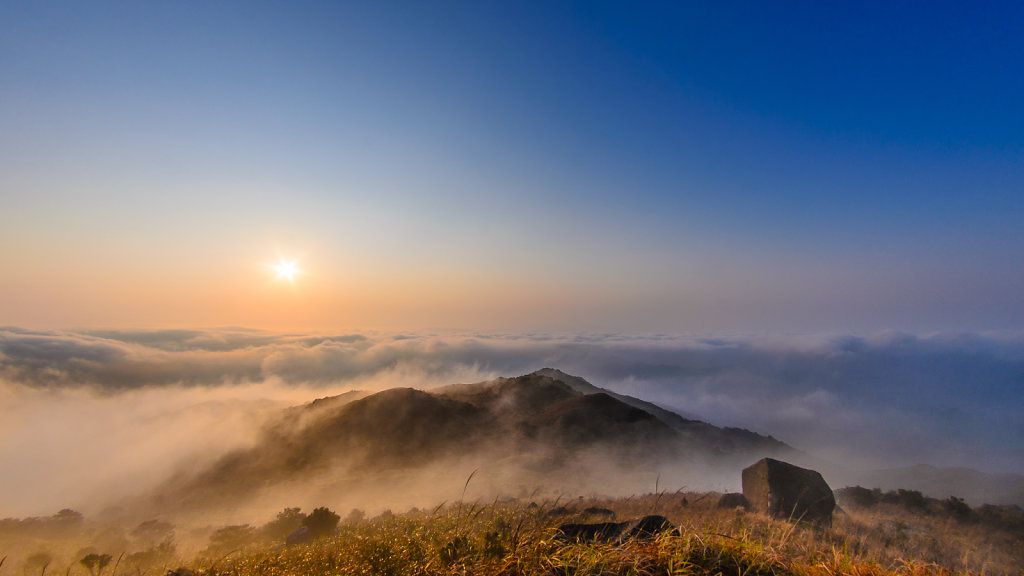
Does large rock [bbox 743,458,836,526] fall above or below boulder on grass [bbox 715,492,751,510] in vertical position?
above

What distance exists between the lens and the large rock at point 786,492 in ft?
93.2

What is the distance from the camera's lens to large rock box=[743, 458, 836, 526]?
28.4 meters

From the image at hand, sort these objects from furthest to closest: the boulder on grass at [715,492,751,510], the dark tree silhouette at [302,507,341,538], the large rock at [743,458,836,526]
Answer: the boulder on grass at [715,492,751,510]
the dark tree silhouette at [302,507,341,538]
the large rock at [743,458,836,526]

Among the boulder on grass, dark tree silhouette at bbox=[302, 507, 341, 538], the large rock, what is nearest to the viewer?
the large rock

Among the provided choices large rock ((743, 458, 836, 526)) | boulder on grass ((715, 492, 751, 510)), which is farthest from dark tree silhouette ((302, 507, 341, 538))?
large rock ((743, 458, 836, 526))

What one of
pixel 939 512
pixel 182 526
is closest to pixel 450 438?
pixel 182 526

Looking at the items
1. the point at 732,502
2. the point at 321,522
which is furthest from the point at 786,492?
the point at 321,522

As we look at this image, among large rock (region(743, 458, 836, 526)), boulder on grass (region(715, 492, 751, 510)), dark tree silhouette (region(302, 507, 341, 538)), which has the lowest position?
dark tree silhouette (region(302, 507, 341, 538))

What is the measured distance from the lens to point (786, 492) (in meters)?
29.8

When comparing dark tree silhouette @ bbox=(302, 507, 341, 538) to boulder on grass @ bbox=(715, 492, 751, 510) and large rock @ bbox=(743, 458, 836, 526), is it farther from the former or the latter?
large rock @ bbox=(743, 458, 836, 526)

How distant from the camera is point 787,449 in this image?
93.2 meters

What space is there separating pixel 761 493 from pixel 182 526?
5973cm

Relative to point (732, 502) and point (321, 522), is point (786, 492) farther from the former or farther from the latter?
point (321, 522)

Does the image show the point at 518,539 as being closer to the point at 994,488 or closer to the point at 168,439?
the point at 994,488
